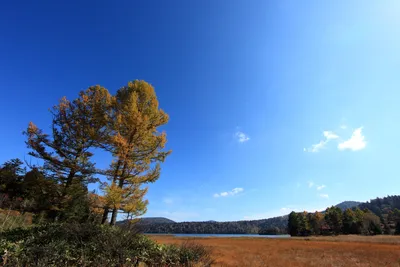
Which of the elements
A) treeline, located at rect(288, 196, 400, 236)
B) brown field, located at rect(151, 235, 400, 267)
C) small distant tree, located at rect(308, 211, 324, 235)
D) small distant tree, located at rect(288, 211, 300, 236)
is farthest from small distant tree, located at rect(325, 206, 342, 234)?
brown field, located at rect(151, 235, 400, 267)

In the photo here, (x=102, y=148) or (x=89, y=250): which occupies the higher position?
(x=102, y=148)

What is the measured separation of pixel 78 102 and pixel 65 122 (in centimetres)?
155

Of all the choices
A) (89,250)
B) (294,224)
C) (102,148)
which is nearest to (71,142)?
(102,148)

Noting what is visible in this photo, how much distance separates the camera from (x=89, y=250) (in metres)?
6.14

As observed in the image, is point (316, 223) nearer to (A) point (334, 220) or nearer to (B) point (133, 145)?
(A) point (334, 220)

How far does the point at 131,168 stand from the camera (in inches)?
438

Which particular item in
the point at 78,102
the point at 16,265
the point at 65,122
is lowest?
the point at 16,265

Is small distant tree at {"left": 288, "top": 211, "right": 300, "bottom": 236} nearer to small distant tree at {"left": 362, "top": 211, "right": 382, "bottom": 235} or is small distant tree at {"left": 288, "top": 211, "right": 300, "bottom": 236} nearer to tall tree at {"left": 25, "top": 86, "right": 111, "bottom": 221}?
small distant tree at {"left": 362, "top": 211, "right": 382, "bottom": 235}

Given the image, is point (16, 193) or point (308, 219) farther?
point (308, 219)

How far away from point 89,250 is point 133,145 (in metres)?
5.77

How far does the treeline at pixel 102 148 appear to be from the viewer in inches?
423

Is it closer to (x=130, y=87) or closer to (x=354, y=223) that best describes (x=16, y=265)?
(x=130, y=87)

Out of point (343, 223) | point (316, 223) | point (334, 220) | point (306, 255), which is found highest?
point (334, 220)

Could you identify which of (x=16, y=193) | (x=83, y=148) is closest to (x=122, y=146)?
(x=83, y=148)
